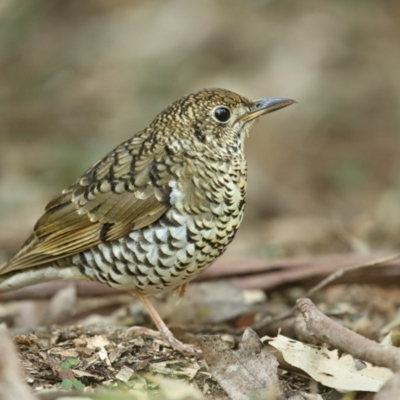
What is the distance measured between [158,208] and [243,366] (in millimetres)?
1059

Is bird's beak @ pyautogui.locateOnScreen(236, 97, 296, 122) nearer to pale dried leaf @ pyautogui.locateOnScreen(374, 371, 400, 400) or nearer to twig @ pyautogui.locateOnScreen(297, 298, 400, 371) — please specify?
twig @ pyautogui.locateOnScreen(297, 298, 400, 371)

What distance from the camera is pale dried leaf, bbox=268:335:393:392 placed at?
4.07 meters

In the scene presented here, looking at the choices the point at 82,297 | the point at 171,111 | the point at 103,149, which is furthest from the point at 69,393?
the point at 103,149

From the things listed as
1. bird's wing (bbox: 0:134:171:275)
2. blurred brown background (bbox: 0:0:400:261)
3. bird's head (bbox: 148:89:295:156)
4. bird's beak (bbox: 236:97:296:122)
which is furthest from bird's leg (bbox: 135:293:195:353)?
blurred brown background (bbox: 0:0:400:261)

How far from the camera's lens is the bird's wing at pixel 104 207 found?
4.84m

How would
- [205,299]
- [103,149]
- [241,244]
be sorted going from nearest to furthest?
[205,299], [241,244], [103,149]

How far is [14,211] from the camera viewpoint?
29.8ft

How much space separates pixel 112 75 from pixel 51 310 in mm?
7130

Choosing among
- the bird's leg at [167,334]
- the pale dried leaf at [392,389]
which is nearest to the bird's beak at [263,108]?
the bird's leg at [167,334]

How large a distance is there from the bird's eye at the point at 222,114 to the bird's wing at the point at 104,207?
1.29 feet

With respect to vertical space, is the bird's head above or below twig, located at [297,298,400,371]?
above

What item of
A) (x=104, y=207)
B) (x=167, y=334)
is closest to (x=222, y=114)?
(x=104, y=207)

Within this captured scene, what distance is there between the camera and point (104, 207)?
501 cm

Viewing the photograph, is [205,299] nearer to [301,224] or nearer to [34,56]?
[301,224]
